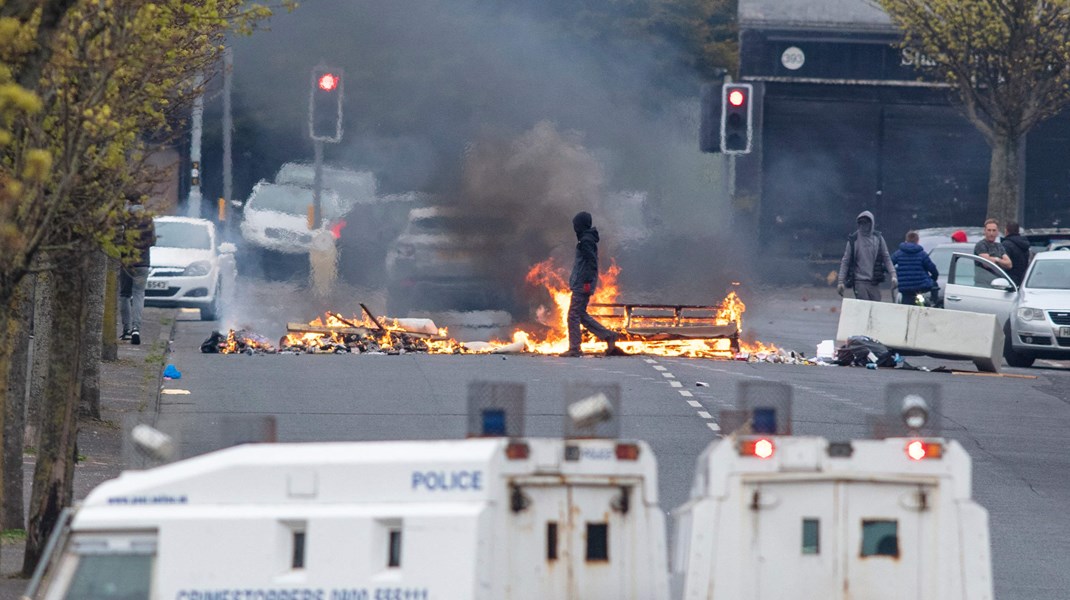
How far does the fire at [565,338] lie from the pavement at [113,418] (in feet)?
6.09

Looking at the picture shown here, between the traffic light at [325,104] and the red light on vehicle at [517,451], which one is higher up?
the traffic light at [325,104]

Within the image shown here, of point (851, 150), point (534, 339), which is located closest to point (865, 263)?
point (534, 339)

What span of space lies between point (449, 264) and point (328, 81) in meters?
2.96

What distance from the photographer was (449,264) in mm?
24844

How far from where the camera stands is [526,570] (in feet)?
21.0

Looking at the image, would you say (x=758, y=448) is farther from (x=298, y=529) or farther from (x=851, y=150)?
(x=851, y=150)

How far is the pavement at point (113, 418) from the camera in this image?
9.61 meters

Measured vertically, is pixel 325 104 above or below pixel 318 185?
above

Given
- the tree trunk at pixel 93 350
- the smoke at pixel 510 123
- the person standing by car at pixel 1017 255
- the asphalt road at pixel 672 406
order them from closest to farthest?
the asphalt road at pixel 672 406 → the tree trunk at pixel 93 350 → the person standing by car at pixel 1017 255 → the smoke at pixel 510 123

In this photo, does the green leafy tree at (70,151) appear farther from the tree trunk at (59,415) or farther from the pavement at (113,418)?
the pavement at (113,418)

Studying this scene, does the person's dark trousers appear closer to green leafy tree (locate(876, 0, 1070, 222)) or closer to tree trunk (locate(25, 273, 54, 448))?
tree trunk (locate(25, 273, 54, 448))

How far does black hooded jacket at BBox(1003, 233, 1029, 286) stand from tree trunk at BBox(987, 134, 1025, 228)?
871 cm

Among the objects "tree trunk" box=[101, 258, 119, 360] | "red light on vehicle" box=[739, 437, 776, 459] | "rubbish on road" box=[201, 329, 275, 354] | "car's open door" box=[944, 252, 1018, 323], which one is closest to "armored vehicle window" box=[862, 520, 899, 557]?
"red light on vehicle" box=[739, 437, 776, 459]

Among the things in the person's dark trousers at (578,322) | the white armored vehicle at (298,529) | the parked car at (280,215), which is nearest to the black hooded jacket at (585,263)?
the person's dark trousers at (578,322)
